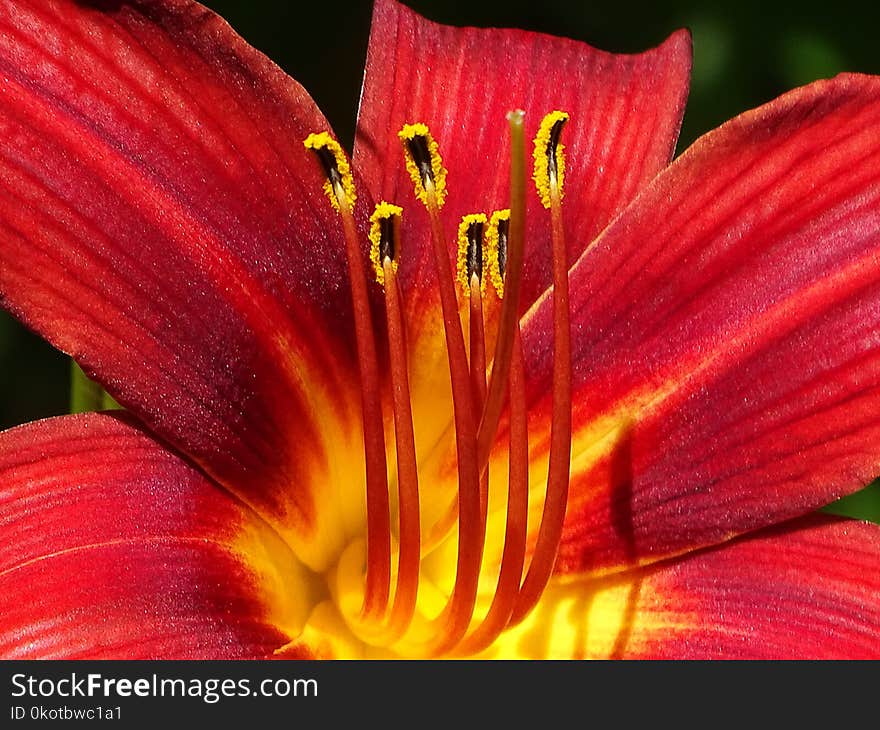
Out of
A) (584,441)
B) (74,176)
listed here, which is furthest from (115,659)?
(584,441)

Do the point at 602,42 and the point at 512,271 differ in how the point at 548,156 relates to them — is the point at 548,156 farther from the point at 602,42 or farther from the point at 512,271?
the point at 602,42

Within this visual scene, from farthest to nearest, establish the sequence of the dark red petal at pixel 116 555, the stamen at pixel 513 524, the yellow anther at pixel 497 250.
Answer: the yellow anther at pixel 497 250 → the stamen at pixel 513 524 → the dark red petal at pixel 116 555

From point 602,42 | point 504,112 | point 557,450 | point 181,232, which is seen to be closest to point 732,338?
point 557,450

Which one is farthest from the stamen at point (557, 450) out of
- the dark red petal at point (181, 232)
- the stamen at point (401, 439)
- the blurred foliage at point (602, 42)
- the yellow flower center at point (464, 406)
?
the blurred foliage at point (602, 42)

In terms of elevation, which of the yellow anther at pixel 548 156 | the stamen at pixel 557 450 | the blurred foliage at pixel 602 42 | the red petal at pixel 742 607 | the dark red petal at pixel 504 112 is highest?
the blurred foliage at pixel 602 42

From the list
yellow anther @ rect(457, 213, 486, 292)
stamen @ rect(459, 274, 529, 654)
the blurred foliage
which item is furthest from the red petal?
the blurred foliage

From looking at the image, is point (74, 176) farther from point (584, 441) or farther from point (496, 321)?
point (584, 441)

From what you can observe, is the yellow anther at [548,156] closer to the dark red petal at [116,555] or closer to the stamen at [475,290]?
the stamen at [475,290]
